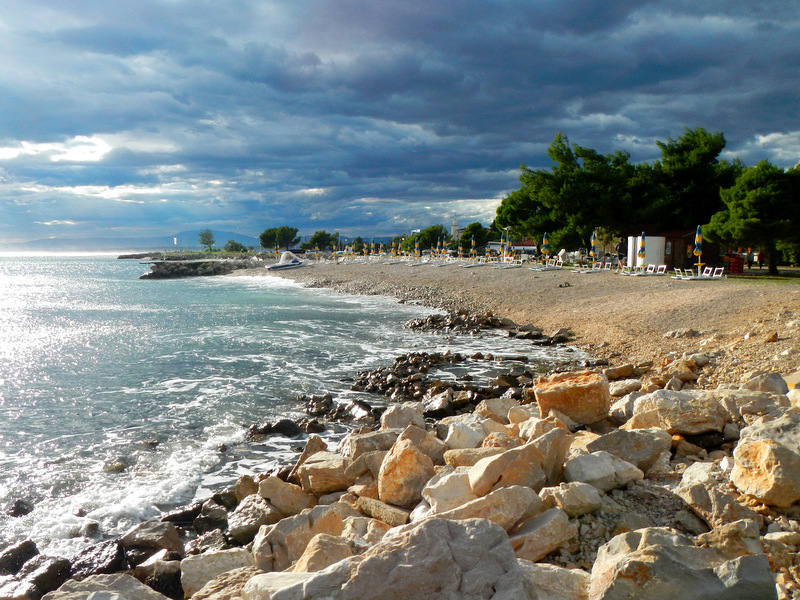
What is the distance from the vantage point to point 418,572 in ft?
8.99

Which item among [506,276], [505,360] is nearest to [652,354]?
[505,360]

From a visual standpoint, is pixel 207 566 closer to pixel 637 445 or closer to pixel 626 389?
pixel 637 445

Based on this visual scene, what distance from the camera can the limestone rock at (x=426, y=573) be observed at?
270 centimetres

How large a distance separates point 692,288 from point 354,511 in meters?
20.4

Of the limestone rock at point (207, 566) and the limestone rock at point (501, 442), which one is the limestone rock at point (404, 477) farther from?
the limestone rock at point (207, 566)

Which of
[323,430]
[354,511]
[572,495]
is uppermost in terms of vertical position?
[572,495]

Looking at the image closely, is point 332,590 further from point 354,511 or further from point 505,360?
point 505,360

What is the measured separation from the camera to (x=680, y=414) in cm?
562

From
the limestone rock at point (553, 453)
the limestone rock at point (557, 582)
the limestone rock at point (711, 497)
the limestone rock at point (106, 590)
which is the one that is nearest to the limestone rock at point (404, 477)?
the limestone rock at point (553, 453)

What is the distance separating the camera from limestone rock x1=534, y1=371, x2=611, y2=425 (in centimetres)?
677

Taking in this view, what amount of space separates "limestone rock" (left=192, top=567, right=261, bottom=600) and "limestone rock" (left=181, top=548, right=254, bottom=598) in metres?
0.33

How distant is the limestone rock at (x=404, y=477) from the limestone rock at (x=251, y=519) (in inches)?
55.6

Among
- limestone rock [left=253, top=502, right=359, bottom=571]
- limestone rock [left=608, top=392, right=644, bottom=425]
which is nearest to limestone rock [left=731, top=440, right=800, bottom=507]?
limestone rock [left=608, top=392, right=644, bottom=425]

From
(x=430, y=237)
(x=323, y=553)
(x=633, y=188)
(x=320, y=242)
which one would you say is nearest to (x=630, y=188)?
(x=633, y=188)
